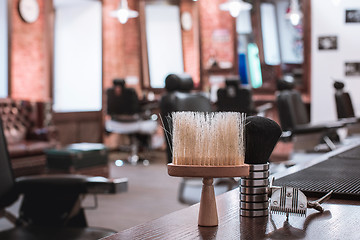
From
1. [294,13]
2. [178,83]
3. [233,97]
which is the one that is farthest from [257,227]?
[294,13]

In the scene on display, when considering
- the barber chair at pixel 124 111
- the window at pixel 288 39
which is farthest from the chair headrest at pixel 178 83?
the window at pixel 288 39

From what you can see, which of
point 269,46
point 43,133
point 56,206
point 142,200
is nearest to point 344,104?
point 142,200

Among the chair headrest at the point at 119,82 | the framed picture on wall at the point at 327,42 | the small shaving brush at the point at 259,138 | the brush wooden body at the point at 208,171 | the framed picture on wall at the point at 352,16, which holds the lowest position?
the brush wooden body at the point at 208,171

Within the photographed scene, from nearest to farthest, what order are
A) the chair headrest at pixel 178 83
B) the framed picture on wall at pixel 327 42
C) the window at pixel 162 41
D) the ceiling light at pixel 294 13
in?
the chair headrest at pixel 178 83 → the framed picture on wall at pixel 327 42 → the ceiling light at pixel 294 13 → the window at pixel 162 41

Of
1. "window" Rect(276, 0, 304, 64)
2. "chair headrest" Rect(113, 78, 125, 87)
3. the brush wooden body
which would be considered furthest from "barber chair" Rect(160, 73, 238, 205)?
"window" Rect(276, 0, 304, 64)

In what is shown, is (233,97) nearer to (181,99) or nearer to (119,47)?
(181,99)

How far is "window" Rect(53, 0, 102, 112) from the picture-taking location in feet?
28.5

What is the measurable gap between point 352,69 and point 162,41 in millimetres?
3951

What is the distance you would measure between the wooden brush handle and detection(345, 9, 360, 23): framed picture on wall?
696cm

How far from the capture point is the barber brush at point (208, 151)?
3.64 feet

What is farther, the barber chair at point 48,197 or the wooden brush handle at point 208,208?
the barber chair at point 48,197

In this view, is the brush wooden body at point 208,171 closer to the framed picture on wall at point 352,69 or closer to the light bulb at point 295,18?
the framed picture on wall at point 352,69

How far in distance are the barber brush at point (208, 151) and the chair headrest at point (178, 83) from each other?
175cm

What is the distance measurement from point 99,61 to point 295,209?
8377 mm
